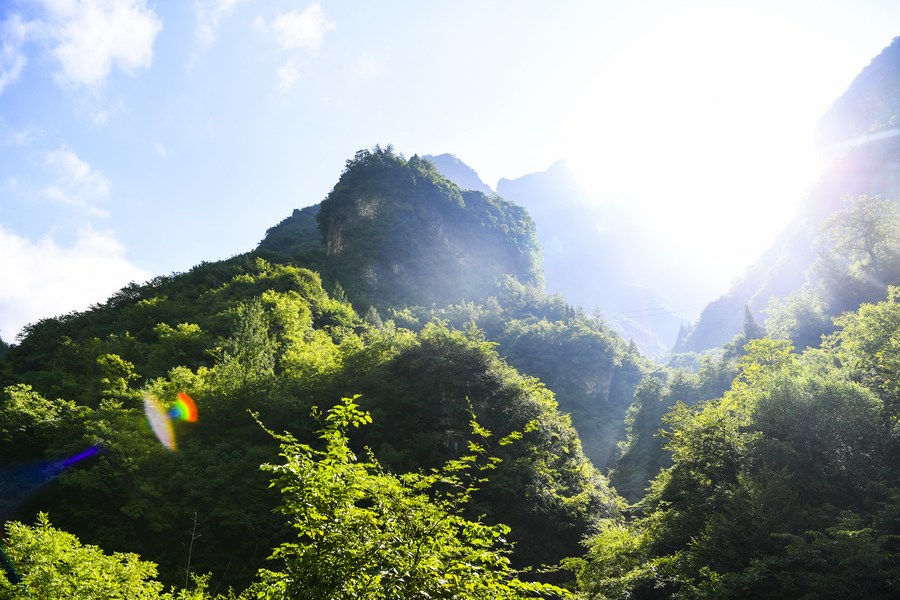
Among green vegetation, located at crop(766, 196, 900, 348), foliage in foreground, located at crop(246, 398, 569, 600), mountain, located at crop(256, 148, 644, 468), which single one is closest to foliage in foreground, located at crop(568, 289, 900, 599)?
foliage in foreground, located at crop(246, 398, 569, 600)

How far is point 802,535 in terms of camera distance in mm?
13477

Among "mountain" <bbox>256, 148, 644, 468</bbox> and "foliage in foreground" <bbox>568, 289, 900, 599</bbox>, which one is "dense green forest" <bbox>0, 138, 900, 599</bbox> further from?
"mountain" <bbox>256, 148, 644, 468</bbox>

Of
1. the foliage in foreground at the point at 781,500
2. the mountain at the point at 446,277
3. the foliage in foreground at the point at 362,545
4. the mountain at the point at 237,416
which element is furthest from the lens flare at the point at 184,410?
the mountain at the point at 446,277

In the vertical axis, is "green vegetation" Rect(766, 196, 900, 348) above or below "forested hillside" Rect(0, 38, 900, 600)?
above

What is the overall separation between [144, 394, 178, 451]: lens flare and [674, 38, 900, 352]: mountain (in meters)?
91.8

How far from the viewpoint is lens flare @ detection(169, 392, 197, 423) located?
22.6m

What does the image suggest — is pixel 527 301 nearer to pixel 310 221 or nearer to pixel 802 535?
pixel 310 221

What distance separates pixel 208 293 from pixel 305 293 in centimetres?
939

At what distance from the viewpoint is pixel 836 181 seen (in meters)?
104

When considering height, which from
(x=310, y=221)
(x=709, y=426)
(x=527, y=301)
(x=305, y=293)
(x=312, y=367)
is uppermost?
(x=310, y=221)

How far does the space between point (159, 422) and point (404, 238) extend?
61.2 metres

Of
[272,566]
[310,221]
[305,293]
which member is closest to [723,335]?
[310,221]

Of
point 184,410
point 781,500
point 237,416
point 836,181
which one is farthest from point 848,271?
point 836,181

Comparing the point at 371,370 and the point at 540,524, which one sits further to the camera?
the point at 371,370
